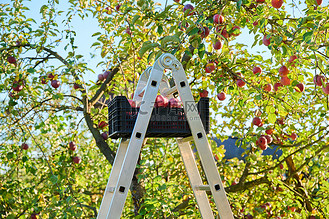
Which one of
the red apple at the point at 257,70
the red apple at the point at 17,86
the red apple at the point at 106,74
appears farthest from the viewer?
the red apple at the point at 106,74

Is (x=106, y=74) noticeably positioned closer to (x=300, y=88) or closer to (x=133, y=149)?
(x=300, y=88)

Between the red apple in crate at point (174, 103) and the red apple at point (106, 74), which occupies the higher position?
the red apple at point (106, 74)

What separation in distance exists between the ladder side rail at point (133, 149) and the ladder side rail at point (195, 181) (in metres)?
0.47

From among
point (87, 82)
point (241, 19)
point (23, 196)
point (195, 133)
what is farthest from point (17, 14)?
point (195, 133)

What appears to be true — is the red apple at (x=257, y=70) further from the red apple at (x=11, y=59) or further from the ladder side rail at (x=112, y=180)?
the red apple at (x=11, y=59)

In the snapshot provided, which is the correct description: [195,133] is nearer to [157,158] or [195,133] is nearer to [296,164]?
[157,158]

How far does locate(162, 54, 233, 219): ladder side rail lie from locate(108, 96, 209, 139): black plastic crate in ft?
0.10

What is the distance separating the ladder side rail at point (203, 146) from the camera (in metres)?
1.65

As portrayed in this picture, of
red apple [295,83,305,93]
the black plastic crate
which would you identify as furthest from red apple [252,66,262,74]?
the black plastic crate

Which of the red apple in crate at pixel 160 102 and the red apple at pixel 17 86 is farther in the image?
the red apple at pixel 17 86

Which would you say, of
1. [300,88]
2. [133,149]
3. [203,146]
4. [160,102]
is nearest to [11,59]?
[160,102]

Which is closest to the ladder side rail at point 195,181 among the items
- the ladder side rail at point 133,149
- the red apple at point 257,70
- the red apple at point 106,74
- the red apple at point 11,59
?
the ladder side rail at point 133,149

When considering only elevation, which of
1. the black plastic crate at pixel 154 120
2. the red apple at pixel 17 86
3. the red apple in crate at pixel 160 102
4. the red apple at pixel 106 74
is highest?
the red apple at pixel 106 74

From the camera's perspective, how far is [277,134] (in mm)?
3287
